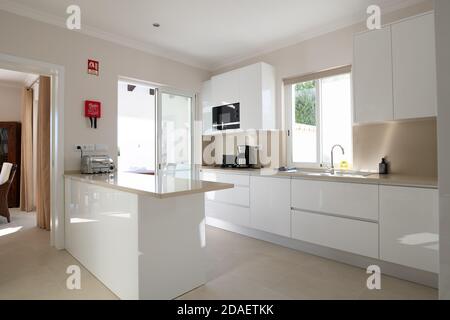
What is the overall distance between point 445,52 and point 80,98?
326 cm

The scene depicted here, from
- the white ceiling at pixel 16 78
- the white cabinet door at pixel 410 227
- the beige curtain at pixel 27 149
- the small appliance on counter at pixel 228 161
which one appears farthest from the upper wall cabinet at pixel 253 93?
the beige curtain at pixel 27 149

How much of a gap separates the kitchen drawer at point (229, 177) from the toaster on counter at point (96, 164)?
130 centimetres

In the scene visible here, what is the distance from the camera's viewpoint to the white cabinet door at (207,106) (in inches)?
165

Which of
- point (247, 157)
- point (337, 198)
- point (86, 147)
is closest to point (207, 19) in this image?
point (247, 157)

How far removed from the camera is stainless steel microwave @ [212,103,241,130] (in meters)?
3.73

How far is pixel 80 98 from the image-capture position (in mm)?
3062

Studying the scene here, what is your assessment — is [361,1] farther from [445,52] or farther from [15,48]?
[15,48]

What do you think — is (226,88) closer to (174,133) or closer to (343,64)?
(174,133)

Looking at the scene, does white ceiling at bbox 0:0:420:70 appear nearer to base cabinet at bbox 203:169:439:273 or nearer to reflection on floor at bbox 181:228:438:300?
base cabinet at bbox 203:169:439:273

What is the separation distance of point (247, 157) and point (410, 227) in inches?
86.3
